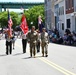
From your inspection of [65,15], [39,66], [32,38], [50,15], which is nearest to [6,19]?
[50,15]

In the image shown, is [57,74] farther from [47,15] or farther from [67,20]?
[47,15]

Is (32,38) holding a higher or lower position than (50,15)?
lower

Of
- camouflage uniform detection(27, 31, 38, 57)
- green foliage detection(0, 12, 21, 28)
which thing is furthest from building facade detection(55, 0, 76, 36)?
green foliage detection(0, 12, 21, 28)

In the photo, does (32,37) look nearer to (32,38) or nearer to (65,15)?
(32,38)

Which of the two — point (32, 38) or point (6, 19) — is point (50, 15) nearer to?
point (6, 19)

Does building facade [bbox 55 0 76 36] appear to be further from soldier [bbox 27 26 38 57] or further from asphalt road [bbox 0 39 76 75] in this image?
asphalt road [bbox 0 39 76 75]

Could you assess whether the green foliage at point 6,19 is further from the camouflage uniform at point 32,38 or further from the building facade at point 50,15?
the camouflage uniform at point 32,38

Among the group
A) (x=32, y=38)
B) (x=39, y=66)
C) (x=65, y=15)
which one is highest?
(x=65, y=15)

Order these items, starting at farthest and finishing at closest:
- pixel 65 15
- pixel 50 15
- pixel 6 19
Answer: pixel 6 19, pixel 50 15, pixel 65 15

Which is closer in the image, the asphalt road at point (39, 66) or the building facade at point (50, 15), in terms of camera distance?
the asphalt road at point (39, 66)

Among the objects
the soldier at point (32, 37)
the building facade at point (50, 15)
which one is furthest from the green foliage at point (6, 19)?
the soldier at point (32, 37)

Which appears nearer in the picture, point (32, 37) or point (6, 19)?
point (32, 37)

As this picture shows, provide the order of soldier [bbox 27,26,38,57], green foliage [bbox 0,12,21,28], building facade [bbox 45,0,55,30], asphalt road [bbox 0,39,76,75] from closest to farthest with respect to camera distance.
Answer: asphalt road [bbox 0,39,76,75], soldier [bbox 27,26,38,57], building facade [bbox 45,0,55,30], green foliage [bbox 0,12,21,28]

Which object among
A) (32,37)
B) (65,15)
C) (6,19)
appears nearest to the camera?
(32,37)
